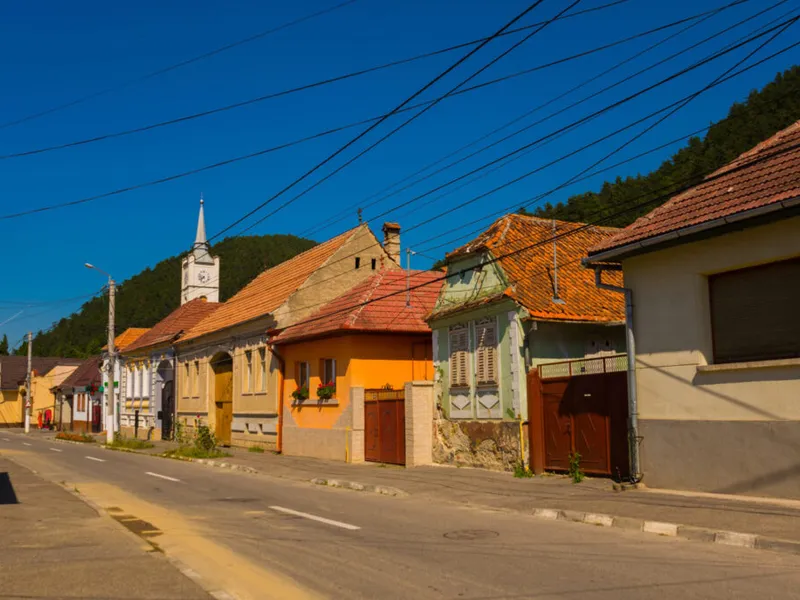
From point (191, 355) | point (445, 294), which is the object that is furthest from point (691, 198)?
point (191, 355)

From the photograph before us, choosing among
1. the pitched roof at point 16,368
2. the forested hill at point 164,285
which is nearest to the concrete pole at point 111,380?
the forested hill at point 164,285

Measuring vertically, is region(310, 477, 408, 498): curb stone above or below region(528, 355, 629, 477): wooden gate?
below

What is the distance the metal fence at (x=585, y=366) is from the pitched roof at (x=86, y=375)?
49.2m

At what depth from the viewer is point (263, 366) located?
30938 millimetres

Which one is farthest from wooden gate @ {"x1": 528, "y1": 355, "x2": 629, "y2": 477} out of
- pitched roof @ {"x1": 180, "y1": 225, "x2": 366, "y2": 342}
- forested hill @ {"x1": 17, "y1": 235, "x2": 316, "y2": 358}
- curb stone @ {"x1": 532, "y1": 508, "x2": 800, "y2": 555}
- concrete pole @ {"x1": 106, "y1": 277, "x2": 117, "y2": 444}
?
forested hill @ {"x1": 17, "y1": 235, "x2": 316, "y2": 358}

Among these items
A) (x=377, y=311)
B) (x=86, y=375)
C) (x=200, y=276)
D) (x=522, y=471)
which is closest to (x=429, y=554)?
(x=522, y=471)

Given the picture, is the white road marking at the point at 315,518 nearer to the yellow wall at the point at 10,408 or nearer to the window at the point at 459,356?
the window at the point at 459,356

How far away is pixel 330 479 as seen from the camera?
18484 mm

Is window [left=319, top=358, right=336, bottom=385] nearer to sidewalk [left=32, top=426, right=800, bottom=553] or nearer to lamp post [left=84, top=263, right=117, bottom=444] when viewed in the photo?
sidewalk [left=32, top=426, right=800, bottom=553]

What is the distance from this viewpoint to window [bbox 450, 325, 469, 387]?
2003 centimetres

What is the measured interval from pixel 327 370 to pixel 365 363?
6.95 feet

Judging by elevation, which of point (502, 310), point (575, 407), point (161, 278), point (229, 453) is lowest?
point (229, 453)

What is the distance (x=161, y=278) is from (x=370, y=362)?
8118cm

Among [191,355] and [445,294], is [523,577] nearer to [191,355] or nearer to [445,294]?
[445,294]
